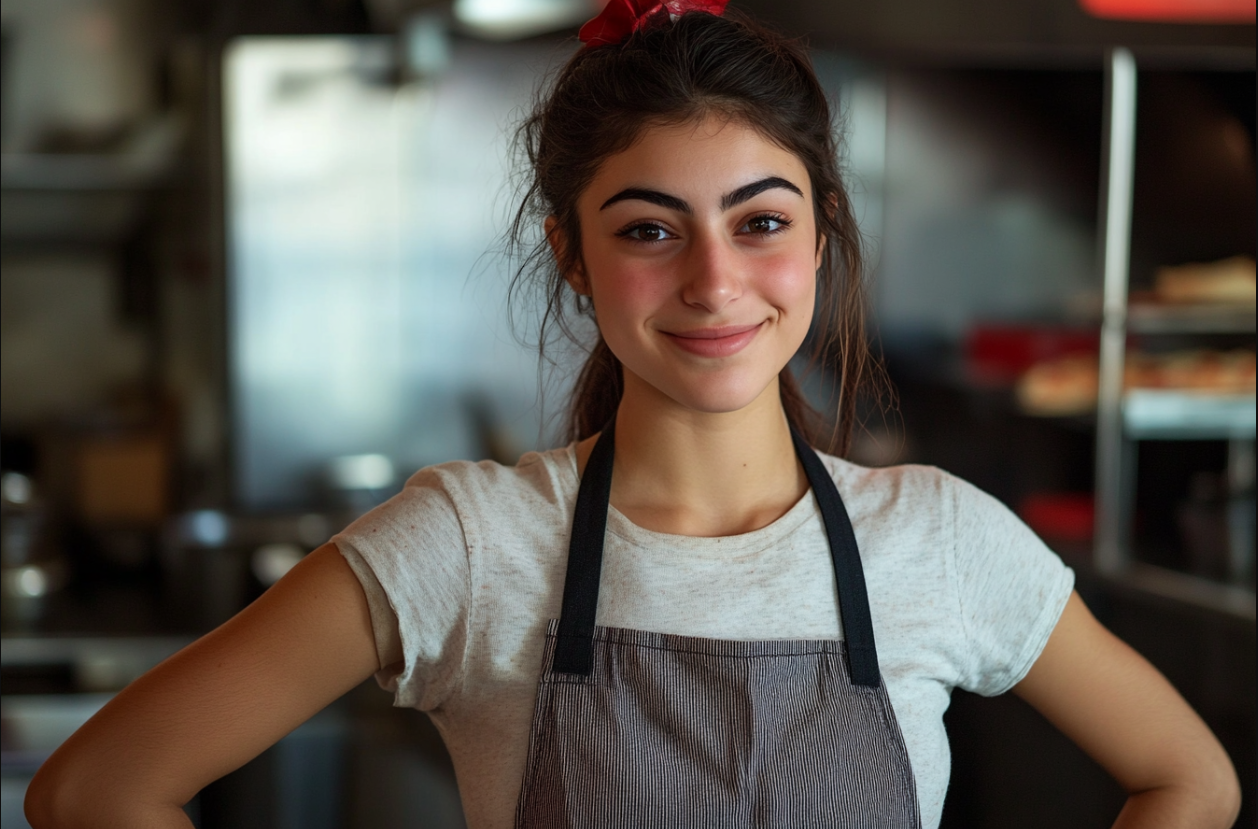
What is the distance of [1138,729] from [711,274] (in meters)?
0.59

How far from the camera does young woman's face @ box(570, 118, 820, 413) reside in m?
0.95

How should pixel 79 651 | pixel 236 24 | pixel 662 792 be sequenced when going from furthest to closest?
pixel 236 24 < pixel 79 651 < pixel 662 792

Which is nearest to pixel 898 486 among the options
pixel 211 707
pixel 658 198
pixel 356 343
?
pixel 658 198

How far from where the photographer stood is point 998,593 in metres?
1.06

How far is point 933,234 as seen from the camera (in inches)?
132

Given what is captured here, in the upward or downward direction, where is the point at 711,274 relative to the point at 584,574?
upward

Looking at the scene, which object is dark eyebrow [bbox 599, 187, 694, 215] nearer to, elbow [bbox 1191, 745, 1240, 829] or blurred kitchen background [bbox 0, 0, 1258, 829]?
elbow [bbox 1191, 745, 1240, 829]

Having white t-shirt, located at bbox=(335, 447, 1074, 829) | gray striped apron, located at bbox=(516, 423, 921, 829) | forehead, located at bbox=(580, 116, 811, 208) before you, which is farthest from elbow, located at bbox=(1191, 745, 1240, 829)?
forehead, located at bbox=(580, 116, 811, 208)

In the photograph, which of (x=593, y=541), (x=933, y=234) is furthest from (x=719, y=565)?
(x=933, y=234)

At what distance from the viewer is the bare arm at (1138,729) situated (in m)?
Answer: 1.10

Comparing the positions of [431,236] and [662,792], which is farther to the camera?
[431,236]

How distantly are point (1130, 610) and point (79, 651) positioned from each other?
6.91 ft

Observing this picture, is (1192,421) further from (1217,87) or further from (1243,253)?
(1217,87)

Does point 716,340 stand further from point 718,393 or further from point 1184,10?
point 1184,10
